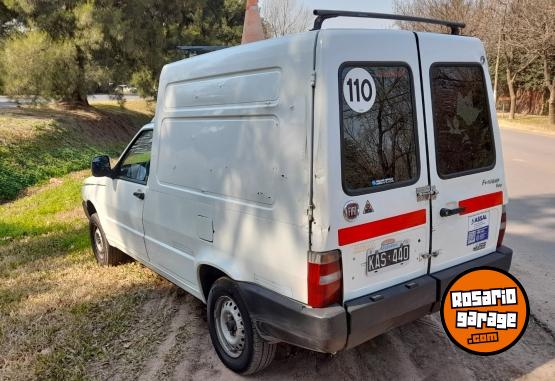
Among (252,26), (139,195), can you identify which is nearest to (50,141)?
(252,26)

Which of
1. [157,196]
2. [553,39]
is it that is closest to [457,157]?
[157,196]

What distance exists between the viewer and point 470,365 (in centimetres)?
329

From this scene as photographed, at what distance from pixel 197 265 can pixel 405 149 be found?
172 centimetres

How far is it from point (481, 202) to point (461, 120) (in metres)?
0.61

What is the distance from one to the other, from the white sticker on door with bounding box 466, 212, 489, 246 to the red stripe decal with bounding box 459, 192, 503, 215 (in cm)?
6

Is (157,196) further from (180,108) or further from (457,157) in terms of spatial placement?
(457,157)

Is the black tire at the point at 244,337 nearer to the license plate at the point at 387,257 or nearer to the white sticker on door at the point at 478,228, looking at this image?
the license plate at the point at 387,257

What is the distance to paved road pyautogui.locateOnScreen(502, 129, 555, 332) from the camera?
439 centimetres

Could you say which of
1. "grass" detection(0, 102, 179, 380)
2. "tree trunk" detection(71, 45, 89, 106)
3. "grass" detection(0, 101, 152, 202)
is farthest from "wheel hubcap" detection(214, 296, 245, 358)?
"tree trunk" detection(71, 45, 89, 106)

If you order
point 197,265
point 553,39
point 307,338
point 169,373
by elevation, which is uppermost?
point 553,39

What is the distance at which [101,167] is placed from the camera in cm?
470

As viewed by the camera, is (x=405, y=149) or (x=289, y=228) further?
(x=405, y=149)

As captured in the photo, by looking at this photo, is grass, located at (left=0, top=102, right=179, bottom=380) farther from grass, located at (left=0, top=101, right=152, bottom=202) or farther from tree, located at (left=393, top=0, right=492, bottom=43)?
tree, located at (left=393, top=0, right=492, bottom=43)

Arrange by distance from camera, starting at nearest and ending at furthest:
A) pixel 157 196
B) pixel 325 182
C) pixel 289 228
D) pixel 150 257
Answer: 1. pixel 325 182
2. pixel 289 228
3. pixel 157 196
4. pixel 150 257
